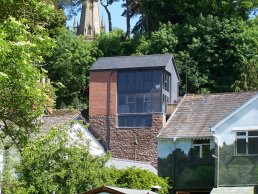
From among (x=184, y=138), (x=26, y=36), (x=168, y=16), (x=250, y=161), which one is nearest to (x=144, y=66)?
(x=184, y=138)

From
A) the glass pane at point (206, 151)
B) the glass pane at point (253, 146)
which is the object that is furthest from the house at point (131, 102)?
the glass pane at point (253, 146)

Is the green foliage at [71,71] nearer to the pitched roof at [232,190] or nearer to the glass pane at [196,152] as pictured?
the glass pane at [196,152]

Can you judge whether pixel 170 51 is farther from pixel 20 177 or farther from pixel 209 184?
pixel 20 177

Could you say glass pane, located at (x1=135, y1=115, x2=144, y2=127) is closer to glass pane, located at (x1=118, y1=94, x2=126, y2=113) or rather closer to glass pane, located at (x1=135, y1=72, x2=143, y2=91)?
glass pane, located at (x1=118, y1=94, x2=126, y2=113)

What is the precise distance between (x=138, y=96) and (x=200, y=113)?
723 cm

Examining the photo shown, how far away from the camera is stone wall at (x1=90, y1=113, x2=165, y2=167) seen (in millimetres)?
54250

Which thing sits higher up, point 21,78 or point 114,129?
point 21,78

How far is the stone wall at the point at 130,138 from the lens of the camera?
5425 centimetres

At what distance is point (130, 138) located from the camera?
55.3 meters

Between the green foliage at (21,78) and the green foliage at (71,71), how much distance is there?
142 ft

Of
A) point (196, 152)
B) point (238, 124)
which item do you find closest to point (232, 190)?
point (238, 124)

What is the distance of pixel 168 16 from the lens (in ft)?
247

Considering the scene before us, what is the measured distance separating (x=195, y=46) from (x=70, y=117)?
1929cm

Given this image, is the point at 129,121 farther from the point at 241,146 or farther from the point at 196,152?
the point at 241,146
